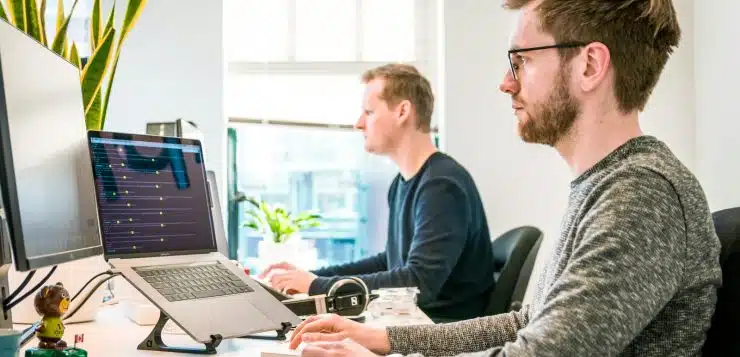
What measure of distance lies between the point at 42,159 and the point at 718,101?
219cm

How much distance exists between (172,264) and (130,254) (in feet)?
0.30

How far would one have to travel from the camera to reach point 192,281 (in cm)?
154

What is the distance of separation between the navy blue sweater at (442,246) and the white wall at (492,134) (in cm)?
124

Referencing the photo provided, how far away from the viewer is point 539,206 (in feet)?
12.9

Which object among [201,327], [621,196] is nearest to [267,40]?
[201,327]

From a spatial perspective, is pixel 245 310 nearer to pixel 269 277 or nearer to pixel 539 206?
pixel 269 277

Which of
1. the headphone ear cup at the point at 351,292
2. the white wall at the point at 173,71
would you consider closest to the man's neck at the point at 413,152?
the headphone ear cup at the point at 351,292

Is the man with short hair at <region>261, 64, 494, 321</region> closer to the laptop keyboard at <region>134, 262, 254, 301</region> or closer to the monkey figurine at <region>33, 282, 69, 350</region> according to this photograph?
the laptop keyboard at <region>134, 262, 254, 301</region>

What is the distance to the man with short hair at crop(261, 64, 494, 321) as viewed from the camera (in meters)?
2.40

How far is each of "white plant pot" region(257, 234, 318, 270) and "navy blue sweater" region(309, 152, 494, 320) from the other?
1285 mm

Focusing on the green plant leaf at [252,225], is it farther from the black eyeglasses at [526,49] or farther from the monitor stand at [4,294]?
the black eyeglasses at [526,49]

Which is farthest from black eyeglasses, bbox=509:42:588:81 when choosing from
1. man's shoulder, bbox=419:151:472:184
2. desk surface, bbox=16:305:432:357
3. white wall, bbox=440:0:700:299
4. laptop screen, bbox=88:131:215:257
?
white wall, bbox=440:0:700:299

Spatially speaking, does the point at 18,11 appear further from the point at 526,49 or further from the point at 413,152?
the point at 413,152

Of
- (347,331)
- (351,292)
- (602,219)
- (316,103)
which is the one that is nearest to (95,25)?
(351,292)
